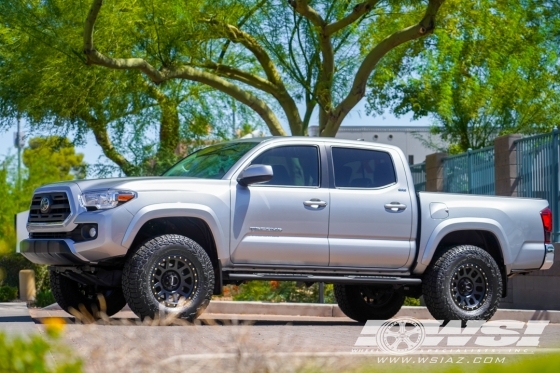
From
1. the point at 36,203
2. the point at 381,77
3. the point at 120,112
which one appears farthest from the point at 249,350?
the point at 381,77

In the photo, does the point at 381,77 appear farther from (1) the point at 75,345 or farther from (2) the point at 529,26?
(1) the point at 75,345

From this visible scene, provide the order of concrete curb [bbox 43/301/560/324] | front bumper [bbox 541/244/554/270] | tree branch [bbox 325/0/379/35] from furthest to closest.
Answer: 1. tree branch [bbox 325/0/379/35]
2. concrete curb [bbox 43/301/560/324]
3. front bumper [bbox 541/244/554/270]

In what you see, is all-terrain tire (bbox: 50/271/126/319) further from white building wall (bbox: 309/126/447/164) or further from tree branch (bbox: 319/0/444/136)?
white building wall (bbox: 309/126/447/164)

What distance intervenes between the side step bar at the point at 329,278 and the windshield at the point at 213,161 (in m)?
1.04

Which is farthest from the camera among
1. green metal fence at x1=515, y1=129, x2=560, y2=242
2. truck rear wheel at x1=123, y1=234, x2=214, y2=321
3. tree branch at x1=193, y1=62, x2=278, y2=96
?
tree branch at x1=193, y1=62, x2=278, y2=96

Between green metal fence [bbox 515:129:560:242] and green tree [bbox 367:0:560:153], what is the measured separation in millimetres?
7260

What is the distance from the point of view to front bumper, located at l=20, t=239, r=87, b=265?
9859 millimetres

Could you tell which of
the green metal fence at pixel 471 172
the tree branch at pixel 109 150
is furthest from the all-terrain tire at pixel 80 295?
the tree branch at pixel 109 150

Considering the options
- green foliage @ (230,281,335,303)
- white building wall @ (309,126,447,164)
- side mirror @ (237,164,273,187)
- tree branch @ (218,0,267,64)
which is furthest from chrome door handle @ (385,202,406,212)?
white building wall @ (309,126,447,164)

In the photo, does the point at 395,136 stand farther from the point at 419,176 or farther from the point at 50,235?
the point at 50,235

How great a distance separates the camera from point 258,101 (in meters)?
21.5

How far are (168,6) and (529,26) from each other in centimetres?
1193

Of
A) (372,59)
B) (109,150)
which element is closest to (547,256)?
(372,59)

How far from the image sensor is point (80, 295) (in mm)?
11211
